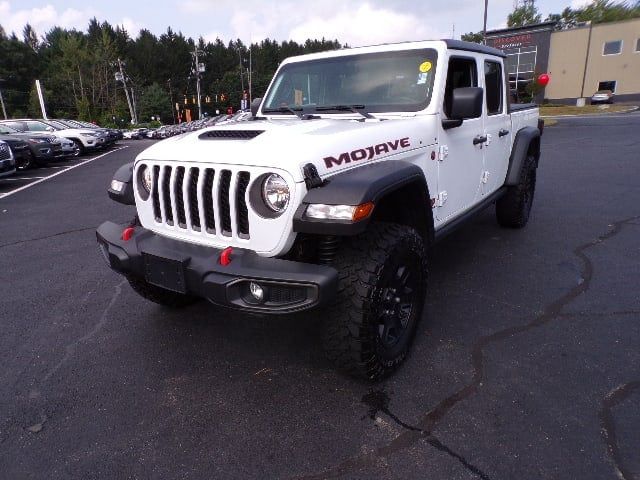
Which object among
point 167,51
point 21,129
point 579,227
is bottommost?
point 579,227

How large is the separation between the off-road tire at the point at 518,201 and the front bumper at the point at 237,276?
11.6ft

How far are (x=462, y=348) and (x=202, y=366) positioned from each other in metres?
1.68

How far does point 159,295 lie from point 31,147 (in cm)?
1199

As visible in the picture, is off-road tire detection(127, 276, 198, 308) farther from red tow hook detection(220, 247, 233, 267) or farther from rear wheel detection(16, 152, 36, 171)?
rear wheel detection(16, 152, 36, 171)

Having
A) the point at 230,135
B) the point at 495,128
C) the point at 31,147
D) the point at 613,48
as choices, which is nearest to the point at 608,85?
the point at 613,48

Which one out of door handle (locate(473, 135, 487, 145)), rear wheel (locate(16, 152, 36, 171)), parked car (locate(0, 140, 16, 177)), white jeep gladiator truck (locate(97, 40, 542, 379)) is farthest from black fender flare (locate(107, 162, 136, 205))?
rear wheel (locate(16, 152, 36, 171))

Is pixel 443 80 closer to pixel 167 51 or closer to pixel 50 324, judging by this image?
pixel 50 324

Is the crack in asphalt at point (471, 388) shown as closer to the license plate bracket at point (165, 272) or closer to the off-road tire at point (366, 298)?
the off-road tire at point (366, 298)

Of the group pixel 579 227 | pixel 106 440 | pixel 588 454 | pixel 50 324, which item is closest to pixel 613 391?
pixel 588 454

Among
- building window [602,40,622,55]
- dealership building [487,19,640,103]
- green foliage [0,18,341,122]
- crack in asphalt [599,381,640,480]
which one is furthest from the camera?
green foliage [0,18,341,122]

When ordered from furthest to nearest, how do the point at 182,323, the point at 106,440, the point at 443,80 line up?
1. the point at 182,323
2. the point at 443,80
3. the point at 106,440

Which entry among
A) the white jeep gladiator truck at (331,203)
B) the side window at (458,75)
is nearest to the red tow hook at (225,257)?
the white jeep gladiator truck at (331,203)

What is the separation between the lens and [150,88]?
66000mm

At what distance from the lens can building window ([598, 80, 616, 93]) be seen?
42188mm
